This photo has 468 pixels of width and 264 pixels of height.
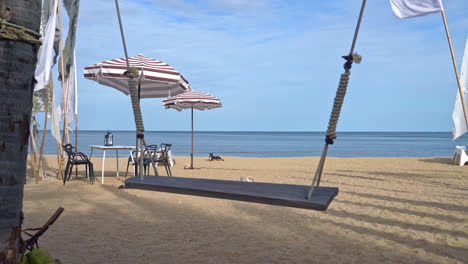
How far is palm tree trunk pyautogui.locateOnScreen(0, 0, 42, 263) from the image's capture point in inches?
56.1

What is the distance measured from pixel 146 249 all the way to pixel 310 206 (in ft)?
5.15

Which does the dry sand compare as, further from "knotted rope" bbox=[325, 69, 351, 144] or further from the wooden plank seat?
"knotted rope" bbox=[325, 69, 351, 144]

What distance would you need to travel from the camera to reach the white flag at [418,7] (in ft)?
15.9

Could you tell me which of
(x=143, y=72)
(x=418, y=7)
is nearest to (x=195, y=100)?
(x=143, y=72)

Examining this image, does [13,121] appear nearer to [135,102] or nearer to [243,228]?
[135,102]

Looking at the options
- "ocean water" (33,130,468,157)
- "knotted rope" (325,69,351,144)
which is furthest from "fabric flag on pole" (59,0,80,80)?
"ocean water" (33,130,468,157)

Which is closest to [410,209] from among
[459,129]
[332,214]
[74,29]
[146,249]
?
[332,214]

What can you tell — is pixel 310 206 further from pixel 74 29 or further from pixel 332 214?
pixel 74 29

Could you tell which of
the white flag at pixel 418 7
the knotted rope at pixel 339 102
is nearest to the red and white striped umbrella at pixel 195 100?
the white flag at pixel 418 7

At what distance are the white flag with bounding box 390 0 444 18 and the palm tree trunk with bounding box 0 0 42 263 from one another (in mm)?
4821

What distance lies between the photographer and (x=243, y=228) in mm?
3902

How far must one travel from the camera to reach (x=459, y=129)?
5.82 m

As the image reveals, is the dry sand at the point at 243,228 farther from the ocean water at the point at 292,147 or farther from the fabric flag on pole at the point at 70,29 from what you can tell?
the ocean water at the point at 292,147

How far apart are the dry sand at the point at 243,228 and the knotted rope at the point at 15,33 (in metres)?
1.95
